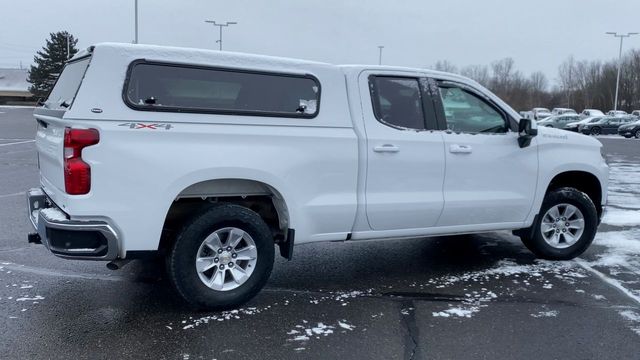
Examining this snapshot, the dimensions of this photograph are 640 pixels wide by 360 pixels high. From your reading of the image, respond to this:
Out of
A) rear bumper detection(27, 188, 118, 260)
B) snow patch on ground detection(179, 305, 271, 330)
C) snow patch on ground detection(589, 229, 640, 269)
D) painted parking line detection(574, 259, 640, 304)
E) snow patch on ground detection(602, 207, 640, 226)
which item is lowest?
snow patch on ground detection(179, 305, 271, 330)

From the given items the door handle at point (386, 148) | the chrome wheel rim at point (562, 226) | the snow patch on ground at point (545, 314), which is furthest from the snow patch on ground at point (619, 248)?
the door handle at point (386, 148)

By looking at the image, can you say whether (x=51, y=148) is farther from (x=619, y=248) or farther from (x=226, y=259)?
(x=619, y=248)

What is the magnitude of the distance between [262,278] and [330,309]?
63 cm

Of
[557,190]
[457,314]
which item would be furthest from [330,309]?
[557,190]

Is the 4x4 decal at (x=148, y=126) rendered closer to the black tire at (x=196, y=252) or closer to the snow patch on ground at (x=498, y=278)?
the black tire at (x=196, y=252)

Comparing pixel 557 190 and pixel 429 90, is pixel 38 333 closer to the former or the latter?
pixel 429 90

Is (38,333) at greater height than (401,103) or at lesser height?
lesser

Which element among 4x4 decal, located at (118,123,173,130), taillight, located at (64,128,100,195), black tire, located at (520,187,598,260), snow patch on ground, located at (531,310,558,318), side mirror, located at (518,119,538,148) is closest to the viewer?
taillight, located at (64,128,100,195)

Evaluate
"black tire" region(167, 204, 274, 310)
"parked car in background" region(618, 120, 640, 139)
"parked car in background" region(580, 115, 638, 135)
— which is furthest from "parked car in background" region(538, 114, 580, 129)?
"black tire" region(167, 204, 274, 310)

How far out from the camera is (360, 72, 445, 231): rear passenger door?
5.17m

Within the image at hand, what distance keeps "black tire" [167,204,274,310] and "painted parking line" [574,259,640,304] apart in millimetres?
3357

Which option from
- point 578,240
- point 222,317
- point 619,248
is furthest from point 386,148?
point 619,248

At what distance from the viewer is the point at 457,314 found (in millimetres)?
4738

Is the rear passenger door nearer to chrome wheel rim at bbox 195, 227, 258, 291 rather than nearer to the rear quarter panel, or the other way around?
chrome wheel rim at bbox 195, 227, 258, 291
